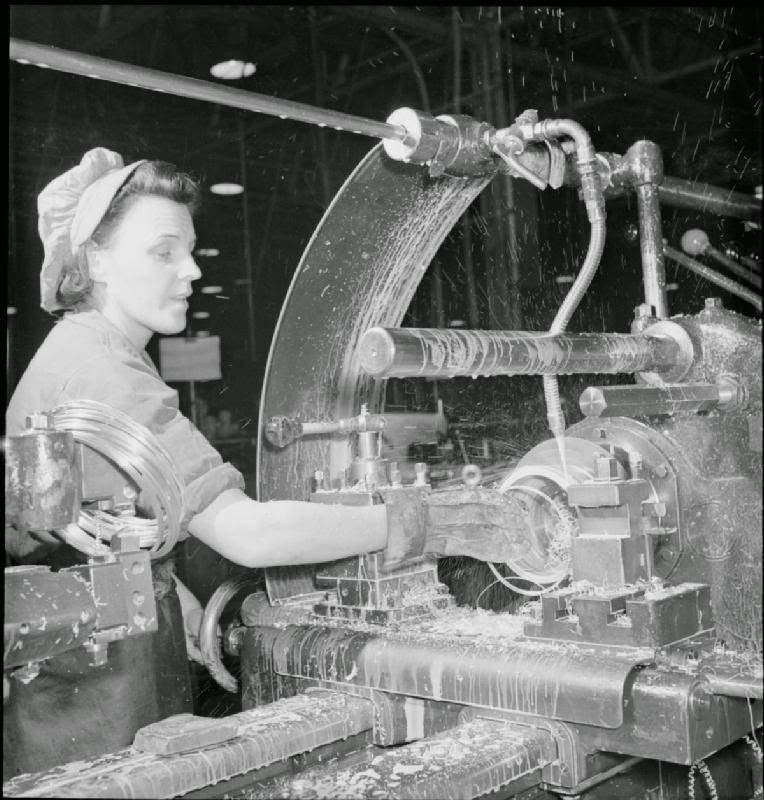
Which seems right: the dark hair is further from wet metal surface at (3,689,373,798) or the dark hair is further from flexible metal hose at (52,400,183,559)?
wet metal surface at (3,689,373,798)

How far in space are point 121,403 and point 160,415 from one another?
0.20 feet

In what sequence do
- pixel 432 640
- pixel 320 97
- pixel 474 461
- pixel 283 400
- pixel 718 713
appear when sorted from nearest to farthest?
pixel 718 713
pixel 432 640
pixel 283 400
pixel 320 97
pixel 474 461

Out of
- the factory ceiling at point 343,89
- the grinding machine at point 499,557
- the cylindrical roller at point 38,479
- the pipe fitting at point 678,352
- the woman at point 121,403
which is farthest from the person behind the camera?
the pipe fitting at point 678,352

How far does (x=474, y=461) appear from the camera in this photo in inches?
74.7

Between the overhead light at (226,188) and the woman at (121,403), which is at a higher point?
the overhead light at (226,188)

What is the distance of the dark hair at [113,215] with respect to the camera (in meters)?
1.31

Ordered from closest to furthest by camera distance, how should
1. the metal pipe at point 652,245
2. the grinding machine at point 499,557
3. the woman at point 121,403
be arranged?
the grinding machine at point 499,557 → the woman at point 121,403 → the metal pipe at point 652,245

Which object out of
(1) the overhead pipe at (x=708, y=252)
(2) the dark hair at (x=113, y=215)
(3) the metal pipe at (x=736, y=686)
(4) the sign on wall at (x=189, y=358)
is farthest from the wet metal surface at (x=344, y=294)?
(3) the metal pipe at (x=736, y=686)

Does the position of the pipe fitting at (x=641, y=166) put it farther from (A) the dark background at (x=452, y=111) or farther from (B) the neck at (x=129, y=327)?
(B) the neck at (x=129, y=327)

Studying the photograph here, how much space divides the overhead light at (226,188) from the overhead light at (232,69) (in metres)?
0.18

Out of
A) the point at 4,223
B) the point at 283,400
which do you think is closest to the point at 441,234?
the point at 283,400

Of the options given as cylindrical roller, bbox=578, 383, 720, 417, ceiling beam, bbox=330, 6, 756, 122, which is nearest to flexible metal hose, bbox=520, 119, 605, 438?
cylindrical roller, bbox=578, 383, 720, 417

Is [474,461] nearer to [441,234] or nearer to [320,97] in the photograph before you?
[441,234]

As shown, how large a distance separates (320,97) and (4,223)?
3.25ft
